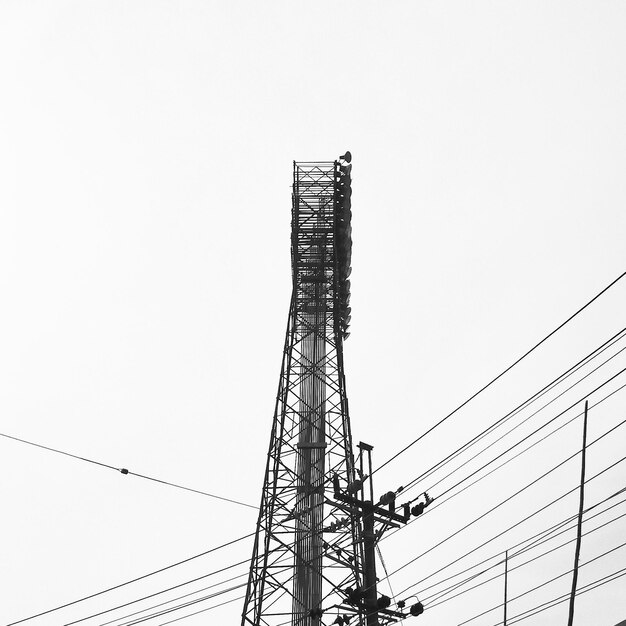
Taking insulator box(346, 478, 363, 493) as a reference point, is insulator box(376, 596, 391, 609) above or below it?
below

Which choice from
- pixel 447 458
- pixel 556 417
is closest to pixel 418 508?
pixel 447 458

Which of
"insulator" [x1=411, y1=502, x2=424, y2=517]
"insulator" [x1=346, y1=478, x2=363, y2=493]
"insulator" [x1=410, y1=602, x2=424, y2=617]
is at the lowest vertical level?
"insulator" [x1=410, y1=602, x2=424, y2=617]

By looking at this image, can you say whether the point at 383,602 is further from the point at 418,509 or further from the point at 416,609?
the point at 418,509

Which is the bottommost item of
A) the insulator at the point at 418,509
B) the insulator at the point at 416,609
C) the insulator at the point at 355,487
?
the insulator at the point at 416,609

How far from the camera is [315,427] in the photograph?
2817 centimetres

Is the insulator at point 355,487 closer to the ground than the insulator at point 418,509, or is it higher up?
higher up

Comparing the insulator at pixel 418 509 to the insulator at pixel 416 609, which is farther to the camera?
the insulator at pixel 418 509

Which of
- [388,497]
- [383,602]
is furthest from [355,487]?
[383,602]

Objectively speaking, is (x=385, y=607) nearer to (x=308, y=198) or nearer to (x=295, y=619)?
(x=295, y=619)

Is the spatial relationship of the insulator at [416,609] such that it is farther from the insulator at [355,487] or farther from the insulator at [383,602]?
the insulator at [355,487]

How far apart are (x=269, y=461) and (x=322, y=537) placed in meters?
3.13

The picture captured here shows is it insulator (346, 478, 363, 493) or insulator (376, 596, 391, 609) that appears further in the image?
insulator (346, 478, 363, 493)

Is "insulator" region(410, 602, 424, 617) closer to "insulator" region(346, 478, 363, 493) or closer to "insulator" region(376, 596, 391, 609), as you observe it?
"insulator" region(376, 596, 391, 609)

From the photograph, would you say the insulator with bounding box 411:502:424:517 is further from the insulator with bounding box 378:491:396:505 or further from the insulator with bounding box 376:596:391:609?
the insulator with bounding box 376:596:391:609
